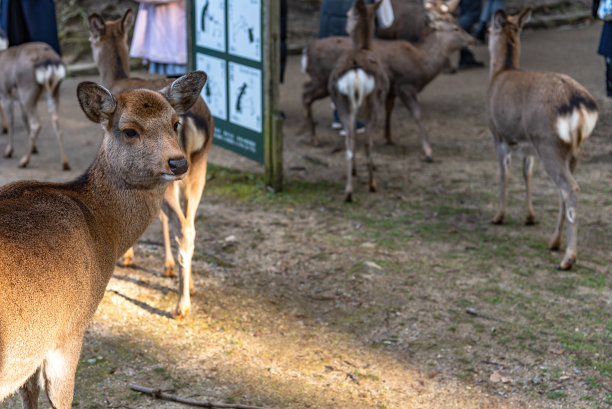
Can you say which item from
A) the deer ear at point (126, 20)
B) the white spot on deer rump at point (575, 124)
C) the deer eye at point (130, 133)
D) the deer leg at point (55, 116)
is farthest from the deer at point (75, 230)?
the deer leg at point (55, 116)

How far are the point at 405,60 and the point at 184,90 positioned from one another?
5814 mm

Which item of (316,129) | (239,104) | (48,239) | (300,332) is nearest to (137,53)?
(239,104)

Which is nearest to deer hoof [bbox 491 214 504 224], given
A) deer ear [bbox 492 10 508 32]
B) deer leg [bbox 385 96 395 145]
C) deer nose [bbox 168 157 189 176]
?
deer ear [bbox 492 10 508 32]

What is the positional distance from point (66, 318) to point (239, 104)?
16.8 ft

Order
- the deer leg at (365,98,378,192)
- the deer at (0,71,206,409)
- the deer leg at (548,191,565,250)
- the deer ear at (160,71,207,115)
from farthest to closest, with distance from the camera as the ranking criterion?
1. the deer leg at (365,98,378,192)
2. the deer leg at (548,191,565,250)
3. the deer ear at (160,71,207,115)
4. the deer at (0,71,206,409)

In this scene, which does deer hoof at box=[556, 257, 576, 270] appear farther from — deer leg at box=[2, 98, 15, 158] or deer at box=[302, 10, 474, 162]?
deer leg at box=[2, 98, 15, 158]

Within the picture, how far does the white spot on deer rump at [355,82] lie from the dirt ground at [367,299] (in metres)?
1.12

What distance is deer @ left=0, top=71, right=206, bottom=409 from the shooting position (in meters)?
3.02

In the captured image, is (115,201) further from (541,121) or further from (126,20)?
(541,121)

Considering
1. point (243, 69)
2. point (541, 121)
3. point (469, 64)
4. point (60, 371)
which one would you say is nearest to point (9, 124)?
point (243, 69)

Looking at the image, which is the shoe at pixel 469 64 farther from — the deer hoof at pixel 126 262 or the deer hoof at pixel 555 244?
the deer hoof at pixel 126 262

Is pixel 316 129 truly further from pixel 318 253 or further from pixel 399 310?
pixel 399 310

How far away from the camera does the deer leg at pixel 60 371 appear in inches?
130

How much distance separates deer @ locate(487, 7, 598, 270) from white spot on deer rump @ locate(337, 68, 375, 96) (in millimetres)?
1248
